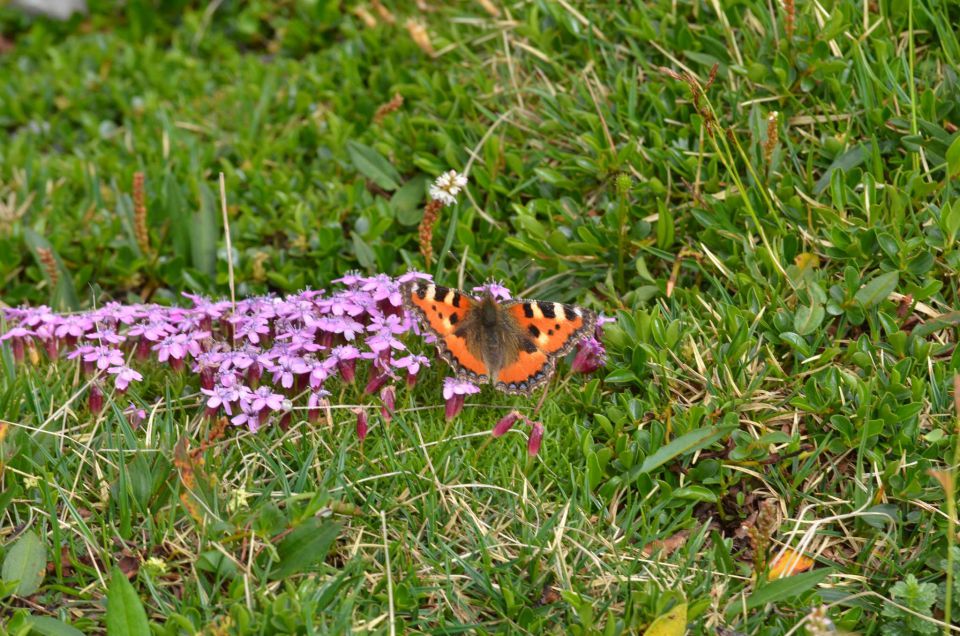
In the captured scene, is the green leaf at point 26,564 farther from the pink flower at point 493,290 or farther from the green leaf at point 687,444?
the green leaf at point 687,444

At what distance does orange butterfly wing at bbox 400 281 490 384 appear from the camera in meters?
3.16

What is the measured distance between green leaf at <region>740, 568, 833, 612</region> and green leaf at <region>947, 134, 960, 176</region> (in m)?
1.57

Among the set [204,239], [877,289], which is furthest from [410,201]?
[877,289]

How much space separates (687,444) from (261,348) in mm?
1424

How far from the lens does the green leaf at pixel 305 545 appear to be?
2.70 meters

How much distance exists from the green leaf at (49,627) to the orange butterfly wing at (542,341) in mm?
1370

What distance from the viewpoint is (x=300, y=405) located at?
329 cm

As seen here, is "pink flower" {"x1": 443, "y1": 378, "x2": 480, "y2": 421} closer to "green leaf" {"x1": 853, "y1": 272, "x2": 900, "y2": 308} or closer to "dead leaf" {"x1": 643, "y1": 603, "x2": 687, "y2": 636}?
"dead leaf" {"x1": 643, "y1": 603, "x2": 687, "y2": 636}

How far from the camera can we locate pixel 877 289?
3295 mm

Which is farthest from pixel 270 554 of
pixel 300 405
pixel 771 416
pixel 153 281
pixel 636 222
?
pixel 153 281

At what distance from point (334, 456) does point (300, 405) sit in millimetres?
306

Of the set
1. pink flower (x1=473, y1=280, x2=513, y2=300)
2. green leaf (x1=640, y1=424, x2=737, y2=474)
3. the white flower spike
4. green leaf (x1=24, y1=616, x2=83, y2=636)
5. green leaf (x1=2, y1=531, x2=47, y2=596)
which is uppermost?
the white flower spike

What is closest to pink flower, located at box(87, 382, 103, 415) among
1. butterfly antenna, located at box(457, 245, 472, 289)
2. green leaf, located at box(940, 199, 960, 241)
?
butterfly antenna, located at box(457, 245, 472, 289)

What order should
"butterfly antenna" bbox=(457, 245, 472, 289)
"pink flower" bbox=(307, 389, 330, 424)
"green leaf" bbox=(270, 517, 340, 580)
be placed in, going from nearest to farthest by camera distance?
"green leaf" bbox=(270, 517, 340, 580) < "pink flower" bbox=(307, 389, 330, 424) < "butterfly antenna" bbox=(457, 245, 472, 289)
